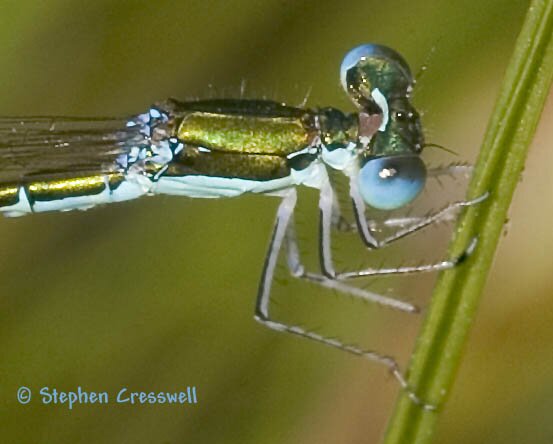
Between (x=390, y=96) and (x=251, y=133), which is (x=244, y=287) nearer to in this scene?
(x=251, y=133)

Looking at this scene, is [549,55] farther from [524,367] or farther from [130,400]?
[130,400]

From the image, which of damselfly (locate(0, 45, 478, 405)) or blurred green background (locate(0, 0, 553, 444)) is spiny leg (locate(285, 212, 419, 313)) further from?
blurred green background (locate(0, 0, 553, 444))

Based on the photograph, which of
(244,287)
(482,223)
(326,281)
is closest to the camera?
(482,223)

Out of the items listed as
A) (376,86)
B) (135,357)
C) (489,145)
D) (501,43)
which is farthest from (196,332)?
(489,145)

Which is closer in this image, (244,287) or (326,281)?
(326,281)

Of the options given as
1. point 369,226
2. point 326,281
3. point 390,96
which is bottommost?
point 326,281

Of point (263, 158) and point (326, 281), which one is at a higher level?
point (263, 158)

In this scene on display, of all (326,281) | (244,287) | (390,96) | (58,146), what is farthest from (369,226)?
(58,146)

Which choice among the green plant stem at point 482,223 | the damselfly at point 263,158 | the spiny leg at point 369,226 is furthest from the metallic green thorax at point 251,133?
the green plant stem at point 482,223
